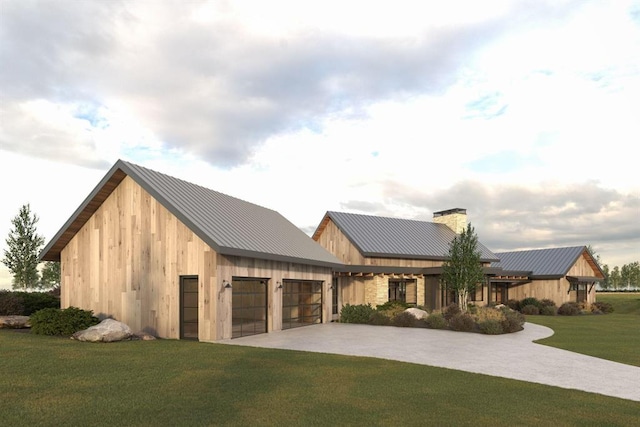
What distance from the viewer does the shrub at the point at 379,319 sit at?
27.7m

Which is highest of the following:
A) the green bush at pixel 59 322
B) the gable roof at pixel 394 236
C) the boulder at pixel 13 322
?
the gable roof at pixel 394 236

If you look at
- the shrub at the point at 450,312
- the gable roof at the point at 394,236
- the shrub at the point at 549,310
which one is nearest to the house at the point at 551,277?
the shrub at the point at 549,310

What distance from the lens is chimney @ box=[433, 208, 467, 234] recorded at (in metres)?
45.8

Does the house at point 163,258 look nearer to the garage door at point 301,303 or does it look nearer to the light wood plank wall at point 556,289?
the garage door at point 301,303

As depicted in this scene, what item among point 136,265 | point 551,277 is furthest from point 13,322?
point 551,277

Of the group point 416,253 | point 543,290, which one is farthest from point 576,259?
point 416,253

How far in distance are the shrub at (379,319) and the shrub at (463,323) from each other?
12.3ft

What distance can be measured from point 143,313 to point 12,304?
28.2ft

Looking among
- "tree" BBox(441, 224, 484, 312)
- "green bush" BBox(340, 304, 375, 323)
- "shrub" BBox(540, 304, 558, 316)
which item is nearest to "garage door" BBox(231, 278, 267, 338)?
"green bush" BBox(340, 304, 375, 323)

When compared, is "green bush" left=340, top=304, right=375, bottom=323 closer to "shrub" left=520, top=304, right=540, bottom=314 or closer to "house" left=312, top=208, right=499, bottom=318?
"house" left=312, top=208, right=499, bottom=318

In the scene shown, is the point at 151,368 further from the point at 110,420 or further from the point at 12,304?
the point at 12,304

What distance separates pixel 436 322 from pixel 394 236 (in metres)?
15.7

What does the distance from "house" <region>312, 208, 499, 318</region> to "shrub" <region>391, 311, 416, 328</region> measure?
22.3 feet

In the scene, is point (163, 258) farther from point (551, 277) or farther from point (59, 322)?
point (551, 277)
